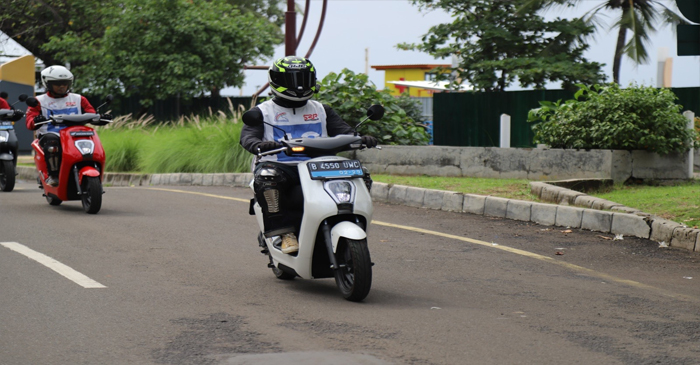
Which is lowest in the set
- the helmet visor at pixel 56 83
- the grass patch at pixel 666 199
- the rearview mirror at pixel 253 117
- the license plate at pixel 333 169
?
the grass patch at pixel 666 199

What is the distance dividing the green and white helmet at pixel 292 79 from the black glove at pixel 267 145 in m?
0.50

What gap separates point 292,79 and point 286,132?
397mm

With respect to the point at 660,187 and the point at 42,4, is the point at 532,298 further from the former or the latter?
the point at 42,4

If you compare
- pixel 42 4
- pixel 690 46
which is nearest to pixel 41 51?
pixel 42 4

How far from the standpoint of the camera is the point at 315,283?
272 inches

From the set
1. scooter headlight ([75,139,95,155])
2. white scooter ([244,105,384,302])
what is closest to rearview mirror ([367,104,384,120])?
white scooter ([244,105,384,302])

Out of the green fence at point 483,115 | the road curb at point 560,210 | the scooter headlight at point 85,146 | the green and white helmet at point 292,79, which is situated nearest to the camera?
the green and white helmet at point 292,79

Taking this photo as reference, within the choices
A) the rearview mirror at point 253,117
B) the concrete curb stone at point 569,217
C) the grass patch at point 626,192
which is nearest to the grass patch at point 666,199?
the grass patch at point 626,192

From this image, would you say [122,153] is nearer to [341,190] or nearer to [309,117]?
[309,117]

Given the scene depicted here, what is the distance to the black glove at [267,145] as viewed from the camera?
6.27 metres

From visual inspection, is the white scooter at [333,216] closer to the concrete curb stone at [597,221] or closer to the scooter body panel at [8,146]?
the concrete curb stone at [597,221]

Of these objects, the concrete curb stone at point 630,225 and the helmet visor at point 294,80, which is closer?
the helmet visor at point 294,80

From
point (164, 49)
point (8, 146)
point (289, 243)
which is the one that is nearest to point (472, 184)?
point (289, 243)

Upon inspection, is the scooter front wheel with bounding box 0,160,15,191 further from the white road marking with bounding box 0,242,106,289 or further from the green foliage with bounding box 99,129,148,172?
the white road marking with bounding box 0,242,106,289
